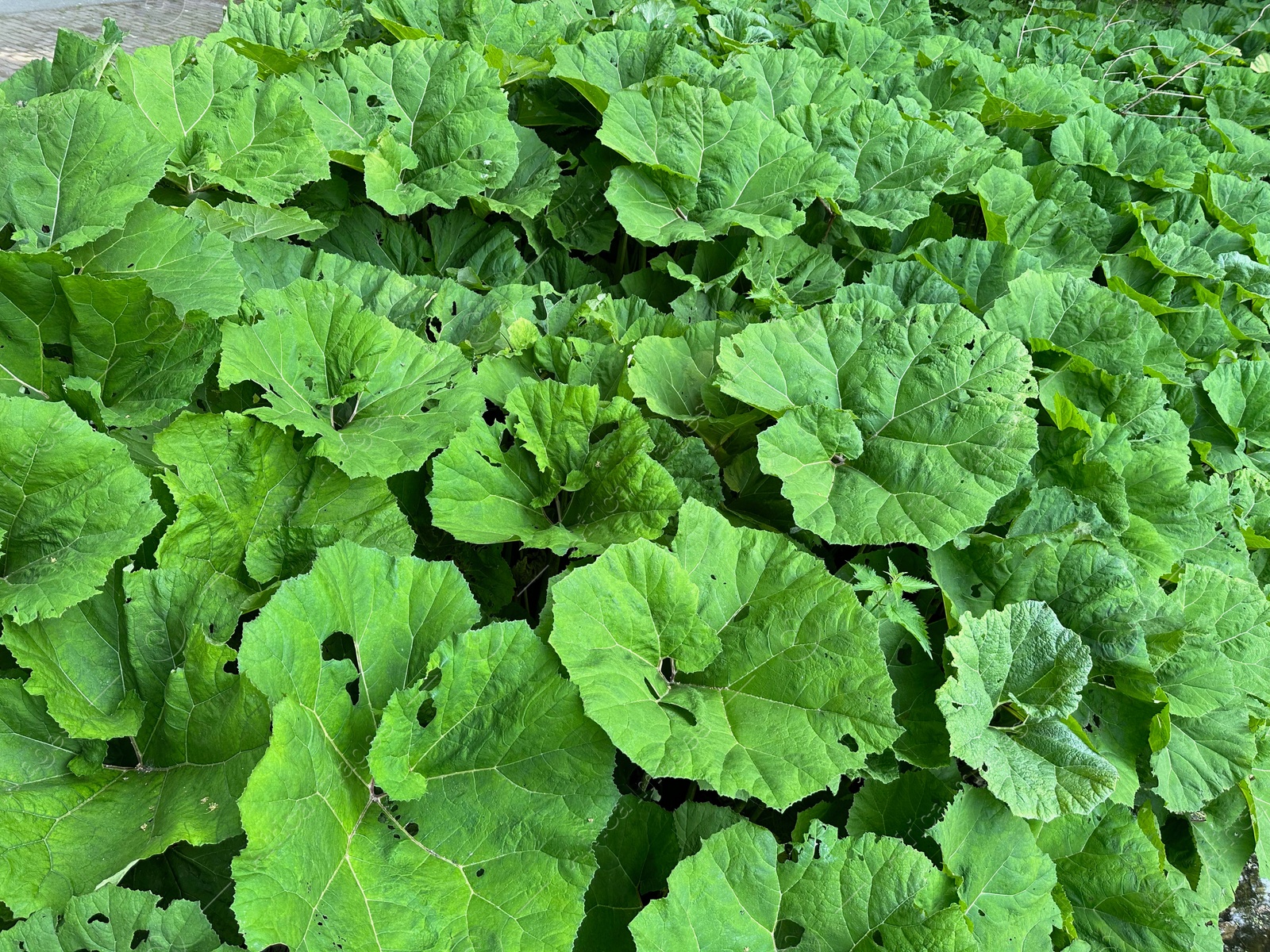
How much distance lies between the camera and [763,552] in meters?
1.78

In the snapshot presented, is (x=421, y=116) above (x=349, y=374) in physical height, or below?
above

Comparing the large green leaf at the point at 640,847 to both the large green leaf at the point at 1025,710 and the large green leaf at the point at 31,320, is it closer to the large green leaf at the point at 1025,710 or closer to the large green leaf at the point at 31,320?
the large green leaf at the point at 1025,710

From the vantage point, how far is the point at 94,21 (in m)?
6.27

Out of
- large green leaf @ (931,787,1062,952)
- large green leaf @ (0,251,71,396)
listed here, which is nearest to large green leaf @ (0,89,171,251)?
large green leaf @ (0,251,71,396)

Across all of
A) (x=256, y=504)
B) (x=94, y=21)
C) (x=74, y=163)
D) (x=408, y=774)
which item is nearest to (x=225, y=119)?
(x=74, y=163)

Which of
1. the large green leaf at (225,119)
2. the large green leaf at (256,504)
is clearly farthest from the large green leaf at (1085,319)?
the large green leaf at (225,119)

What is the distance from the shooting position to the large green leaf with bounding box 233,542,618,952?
128 cm

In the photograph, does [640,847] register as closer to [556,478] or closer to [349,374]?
[556,478]

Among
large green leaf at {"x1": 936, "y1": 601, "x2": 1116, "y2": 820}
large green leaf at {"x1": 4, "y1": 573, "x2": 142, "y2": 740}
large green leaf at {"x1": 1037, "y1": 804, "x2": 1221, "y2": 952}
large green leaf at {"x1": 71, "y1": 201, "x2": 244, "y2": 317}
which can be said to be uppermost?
large green leaf at {"x1": 71, "y1": 201, "x2": 244, "y2": 317}

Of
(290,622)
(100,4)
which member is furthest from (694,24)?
(100,4)

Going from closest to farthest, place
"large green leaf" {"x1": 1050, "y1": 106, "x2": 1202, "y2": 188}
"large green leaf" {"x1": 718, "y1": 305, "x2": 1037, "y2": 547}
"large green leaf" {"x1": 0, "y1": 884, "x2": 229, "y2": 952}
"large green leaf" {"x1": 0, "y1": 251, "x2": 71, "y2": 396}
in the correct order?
"large green leaf" {"x1": 0, "y1": 884, "x2": 229, "y2": 952}
"large green leaf" {"x1": 0, "y1": 251, "x2": 71, "y2": 396}
"large green leaf" {"x1": 718, "y1": 305, "x2": 1037, "y2": 547}
"large green leaf" {"x1": 1050, "y1": 106, "x2": 1202, "y2": 188}

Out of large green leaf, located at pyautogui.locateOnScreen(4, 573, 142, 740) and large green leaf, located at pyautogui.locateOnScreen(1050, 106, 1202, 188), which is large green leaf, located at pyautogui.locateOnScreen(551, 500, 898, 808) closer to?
large green leaf, located at pyautogui.locateOnScreen(4, 573, 142, 740)

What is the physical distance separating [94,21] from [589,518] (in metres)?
6.46

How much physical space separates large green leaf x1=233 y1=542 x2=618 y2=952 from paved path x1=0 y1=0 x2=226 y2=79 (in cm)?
521
